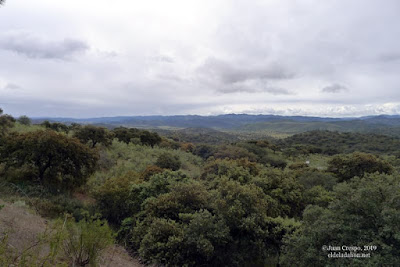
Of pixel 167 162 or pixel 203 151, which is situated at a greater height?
pixel 167 162

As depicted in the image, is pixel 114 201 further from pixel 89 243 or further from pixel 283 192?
pixel 283 192

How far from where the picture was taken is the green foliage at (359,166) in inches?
764

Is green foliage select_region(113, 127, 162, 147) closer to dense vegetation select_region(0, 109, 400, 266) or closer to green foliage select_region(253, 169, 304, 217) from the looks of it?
dense vegetation select_region(0, 109, 400, 266)

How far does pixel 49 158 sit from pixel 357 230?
13964 millimetres

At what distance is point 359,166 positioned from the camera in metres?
19.9

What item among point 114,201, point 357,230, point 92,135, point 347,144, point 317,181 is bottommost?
point 347,144

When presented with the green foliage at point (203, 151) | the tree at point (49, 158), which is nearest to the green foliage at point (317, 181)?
the tree at point (49, 158)

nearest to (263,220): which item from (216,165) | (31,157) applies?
(216,165)

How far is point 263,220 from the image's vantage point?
8.38m

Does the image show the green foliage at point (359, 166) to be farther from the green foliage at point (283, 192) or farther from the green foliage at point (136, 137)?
the green foliage at point (136, 137)

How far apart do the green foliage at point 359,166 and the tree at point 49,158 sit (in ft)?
64.6

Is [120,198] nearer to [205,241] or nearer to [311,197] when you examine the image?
[205,241]

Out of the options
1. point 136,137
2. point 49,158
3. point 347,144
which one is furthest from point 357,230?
point 347,144

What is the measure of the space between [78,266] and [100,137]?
19.2 metres
